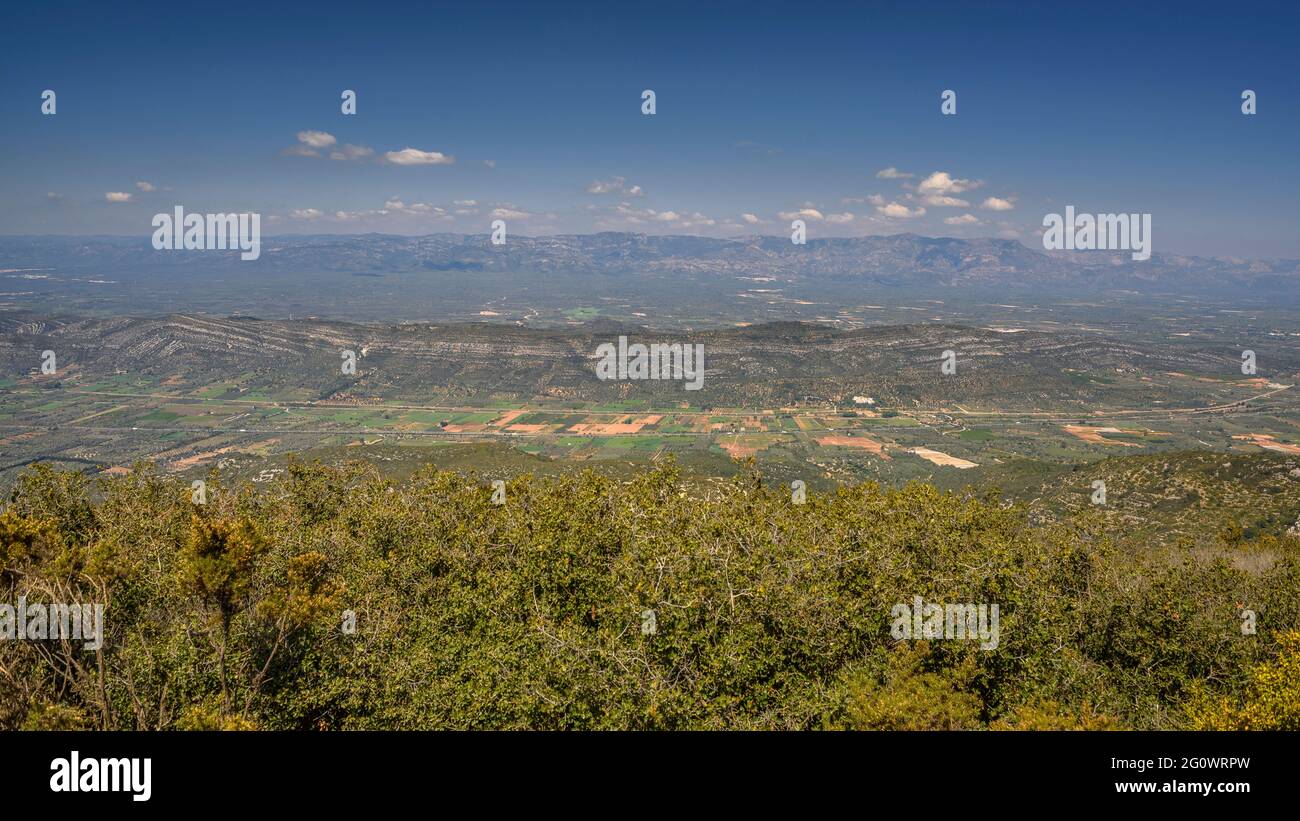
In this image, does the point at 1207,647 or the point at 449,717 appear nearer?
the point at 449,717

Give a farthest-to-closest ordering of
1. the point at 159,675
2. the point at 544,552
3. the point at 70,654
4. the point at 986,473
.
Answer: the point at 986,473 < the point at 544,552 < the point at 159,675 < the point at 70,654

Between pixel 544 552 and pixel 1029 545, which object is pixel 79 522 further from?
pixel 1029 545
